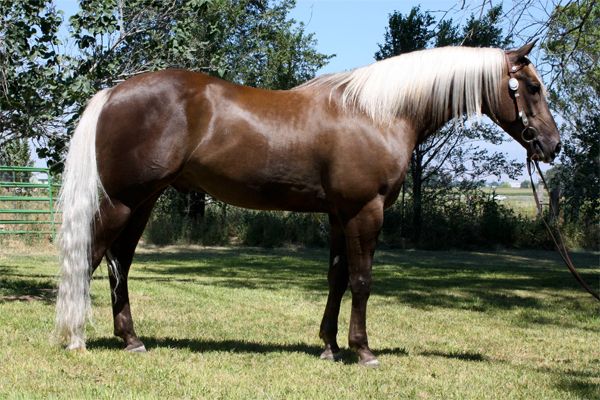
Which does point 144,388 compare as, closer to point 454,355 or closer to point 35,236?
point 454,355

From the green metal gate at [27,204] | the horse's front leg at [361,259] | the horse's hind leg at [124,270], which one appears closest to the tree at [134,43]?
the horse's hind leg at [124,270]

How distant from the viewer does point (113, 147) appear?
4.72 metres

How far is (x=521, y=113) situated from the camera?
16.2 ft

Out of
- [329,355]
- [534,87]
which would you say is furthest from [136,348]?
[534,87]

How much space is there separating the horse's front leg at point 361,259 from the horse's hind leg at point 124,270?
1481 mm

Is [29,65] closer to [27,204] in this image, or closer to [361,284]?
[361,284]

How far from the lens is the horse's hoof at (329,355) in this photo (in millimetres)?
5016

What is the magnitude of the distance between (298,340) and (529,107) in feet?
8.77

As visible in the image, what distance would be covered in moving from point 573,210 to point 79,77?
48.0 feet

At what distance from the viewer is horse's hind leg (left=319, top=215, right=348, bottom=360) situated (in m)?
5.09

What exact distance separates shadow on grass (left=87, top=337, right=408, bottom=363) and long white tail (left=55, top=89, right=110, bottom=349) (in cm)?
47

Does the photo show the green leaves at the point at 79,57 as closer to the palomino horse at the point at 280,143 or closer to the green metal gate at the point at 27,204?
the palomino horse at the point at 280,143

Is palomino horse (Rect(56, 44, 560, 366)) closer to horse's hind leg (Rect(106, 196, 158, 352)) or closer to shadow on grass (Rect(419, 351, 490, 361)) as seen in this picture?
horse's hind leg (Rect(106, 196, 158, 352))

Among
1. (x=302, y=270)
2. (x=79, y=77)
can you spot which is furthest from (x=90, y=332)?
(x=302, y=270)
